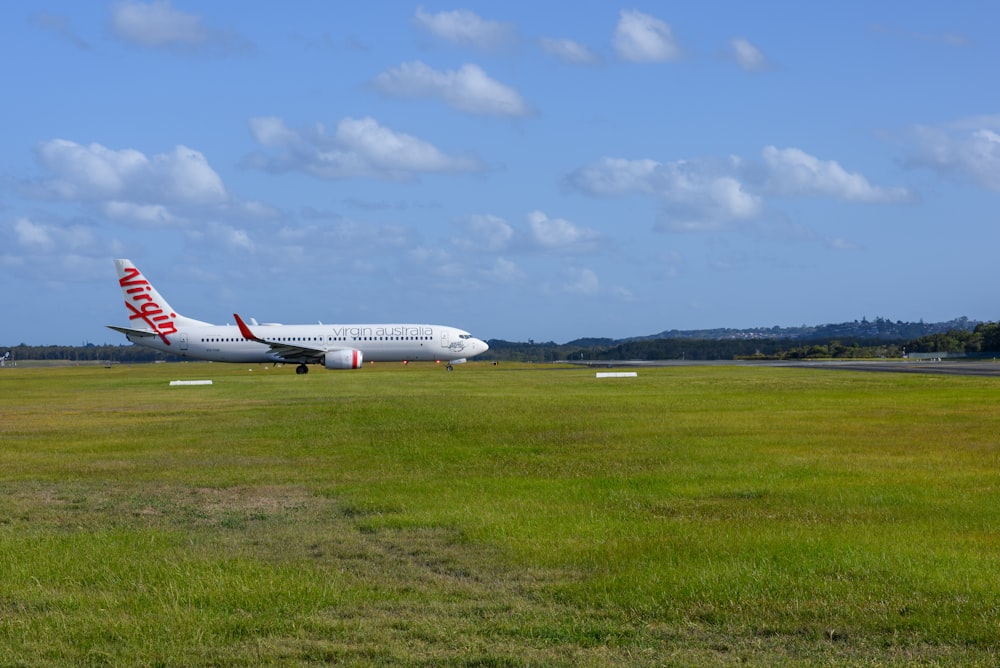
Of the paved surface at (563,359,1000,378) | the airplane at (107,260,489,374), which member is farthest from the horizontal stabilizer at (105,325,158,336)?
the paved surface at (563,359,1000,378)

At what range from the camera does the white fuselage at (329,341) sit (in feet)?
267

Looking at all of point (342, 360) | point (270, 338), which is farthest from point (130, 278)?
point (342, 360)

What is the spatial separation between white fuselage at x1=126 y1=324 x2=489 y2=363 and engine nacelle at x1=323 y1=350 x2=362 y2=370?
10.7 feet

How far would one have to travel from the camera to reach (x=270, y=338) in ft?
268

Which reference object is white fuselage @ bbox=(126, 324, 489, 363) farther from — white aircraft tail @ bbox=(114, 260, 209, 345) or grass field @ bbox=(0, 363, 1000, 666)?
grass field @ bbox=(0, 363, 1000, 666)

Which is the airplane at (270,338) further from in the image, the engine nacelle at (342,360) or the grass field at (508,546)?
the grass field at (508,546)

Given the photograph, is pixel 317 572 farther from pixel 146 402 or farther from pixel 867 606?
pixel 146 402

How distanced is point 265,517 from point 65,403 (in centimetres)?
3247

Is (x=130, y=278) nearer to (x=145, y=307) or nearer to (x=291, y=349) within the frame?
(x=145, y=307)

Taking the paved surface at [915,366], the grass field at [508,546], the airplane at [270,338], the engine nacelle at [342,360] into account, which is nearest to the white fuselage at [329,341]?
the airplane at [270,338]

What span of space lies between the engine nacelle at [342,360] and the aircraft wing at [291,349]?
2268 millimetres

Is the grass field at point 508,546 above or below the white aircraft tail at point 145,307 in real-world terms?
below

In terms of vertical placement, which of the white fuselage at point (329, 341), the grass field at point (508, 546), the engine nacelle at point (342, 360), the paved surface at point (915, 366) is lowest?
the grass field at point (508, 546)

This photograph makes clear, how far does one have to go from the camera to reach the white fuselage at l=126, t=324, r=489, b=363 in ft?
267
